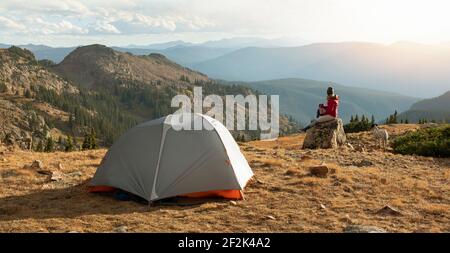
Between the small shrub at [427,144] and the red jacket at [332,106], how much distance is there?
182 inches

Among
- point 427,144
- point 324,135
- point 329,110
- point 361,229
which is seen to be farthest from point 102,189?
point 427,144

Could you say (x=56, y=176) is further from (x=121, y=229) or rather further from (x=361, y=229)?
(x=361, y=229)

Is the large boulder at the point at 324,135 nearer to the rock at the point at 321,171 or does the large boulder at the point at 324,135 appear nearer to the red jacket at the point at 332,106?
the red jacket at the point at 332,106

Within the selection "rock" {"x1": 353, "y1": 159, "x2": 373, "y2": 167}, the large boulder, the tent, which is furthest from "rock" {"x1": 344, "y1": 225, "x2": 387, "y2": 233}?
the large boulder

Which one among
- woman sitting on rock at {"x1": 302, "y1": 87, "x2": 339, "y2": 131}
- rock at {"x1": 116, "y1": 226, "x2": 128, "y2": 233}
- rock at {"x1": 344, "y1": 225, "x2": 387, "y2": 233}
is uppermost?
woman sitting on rock at {"x1": 302, "y1": 87, "x2": 339, "y2": 131}

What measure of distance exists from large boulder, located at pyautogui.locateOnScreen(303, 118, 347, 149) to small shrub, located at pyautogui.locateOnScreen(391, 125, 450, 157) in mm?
3825

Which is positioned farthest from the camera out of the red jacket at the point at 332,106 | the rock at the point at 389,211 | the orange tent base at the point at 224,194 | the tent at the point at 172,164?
the red jacket at the point at 332,106

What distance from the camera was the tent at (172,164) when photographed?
1452cm

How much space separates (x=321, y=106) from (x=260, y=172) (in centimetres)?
1056

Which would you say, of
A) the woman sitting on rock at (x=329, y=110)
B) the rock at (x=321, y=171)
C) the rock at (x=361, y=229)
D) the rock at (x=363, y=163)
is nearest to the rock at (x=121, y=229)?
the rock at (x=361, y=229)

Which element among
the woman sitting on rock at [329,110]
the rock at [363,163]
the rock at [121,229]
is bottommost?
the rock at [363,163]

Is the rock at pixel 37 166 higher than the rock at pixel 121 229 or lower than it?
higher

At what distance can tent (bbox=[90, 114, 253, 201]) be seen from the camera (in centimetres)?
1452

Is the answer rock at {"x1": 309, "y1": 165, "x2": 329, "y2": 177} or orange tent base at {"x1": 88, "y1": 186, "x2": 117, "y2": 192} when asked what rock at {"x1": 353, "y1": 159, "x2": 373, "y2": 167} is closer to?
rock at {"x1": 309, "y1": 165, "x2": 329, "y2": 177}
